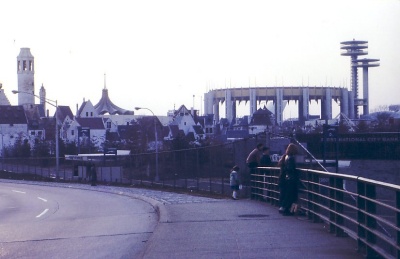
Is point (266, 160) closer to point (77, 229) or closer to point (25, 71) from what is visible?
point (77, 229)

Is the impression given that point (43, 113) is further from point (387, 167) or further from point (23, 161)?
point (387, 167)

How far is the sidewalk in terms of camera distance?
11.1m

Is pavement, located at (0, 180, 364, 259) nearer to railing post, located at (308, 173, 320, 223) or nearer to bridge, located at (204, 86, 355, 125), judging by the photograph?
railing post, located at (308, 173, 320, 223)

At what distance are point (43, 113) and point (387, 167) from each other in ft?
371

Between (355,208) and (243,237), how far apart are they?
2.67 meters

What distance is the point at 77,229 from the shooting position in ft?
58.4

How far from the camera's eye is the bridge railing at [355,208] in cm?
923

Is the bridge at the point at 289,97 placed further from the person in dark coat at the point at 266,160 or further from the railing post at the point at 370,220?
the railing post at the point at 370,220

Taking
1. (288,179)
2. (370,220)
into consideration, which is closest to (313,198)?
(288,179)

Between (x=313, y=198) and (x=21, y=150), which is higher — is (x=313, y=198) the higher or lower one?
the lower one

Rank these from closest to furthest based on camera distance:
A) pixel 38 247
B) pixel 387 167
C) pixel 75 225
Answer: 1. pixel 38 247
2. pixel 75 225
3. pixel 387 167

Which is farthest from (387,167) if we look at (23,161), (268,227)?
(23,161)

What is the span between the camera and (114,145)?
85438mm

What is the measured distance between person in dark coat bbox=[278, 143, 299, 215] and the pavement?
1.34ft
